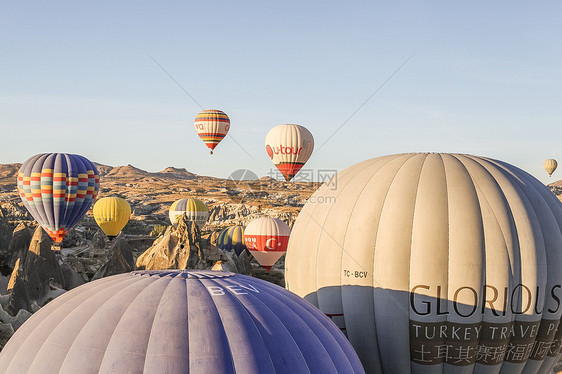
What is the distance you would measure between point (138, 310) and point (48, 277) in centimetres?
2364

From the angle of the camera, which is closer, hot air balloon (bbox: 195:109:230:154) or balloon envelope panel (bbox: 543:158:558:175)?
hot air balloon (bbox: 195:109:230:154)

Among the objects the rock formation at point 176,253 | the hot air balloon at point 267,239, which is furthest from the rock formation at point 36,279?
the hot air balloon at point 267,239

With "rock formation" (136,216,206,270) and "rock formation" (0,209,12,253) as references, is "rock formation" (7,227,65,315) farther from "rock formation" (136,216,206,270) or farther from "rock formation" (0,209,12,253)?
"rock formation" (0,209,12,253)

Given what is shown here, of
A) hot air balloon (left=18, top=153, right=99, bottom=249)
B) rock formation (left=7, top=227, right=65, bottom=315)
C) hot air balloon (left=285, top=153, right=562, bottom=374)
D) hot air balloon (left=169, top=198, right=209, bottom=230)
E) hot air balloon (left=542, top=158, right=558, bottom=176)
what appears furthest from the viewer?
hot air balloon (left=542, top=158, right=558, bottom=176)

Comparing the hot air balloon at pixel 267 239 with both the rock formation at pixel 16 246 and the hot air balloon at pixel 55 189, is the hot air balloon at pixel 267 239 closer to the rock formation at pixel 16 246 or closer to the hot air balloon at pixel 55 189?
the hot air balloon at pixel 55 189

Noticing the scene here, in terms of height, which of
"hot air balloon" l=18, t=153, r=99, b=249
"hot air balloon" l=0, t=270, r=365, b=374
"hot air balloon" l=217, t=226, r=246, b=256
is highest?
"hot air balloon" l=18, t=153, r=99, b=249

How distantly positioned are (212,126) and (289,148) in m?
15.1

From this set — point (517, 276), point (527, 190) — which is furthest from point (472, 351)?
point (527, 190)

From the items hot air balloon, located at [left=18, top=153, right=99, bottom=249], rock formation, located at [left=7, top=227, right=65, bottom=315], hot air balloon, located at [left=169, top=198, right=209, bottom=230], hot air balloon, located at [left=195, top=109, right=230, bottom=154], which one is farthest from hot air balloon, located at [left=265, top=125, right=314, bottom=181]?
rock formation, located at [left=7, top=227, right=65, bottom=315]

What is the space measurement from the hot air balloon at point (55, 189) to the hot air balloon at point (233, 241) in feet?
43.9

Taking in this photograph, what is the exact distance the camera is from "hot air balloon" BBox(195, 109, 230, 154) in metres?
59.5

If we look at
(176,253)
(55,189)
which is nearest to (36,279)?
(176,253)

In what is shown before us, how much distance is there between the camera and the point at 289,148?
47344 millimetres

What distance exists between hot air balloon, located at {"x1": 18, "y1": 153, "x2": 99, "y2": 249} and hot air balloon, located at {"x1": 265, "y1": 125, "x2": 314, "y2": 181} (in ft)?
57.6
